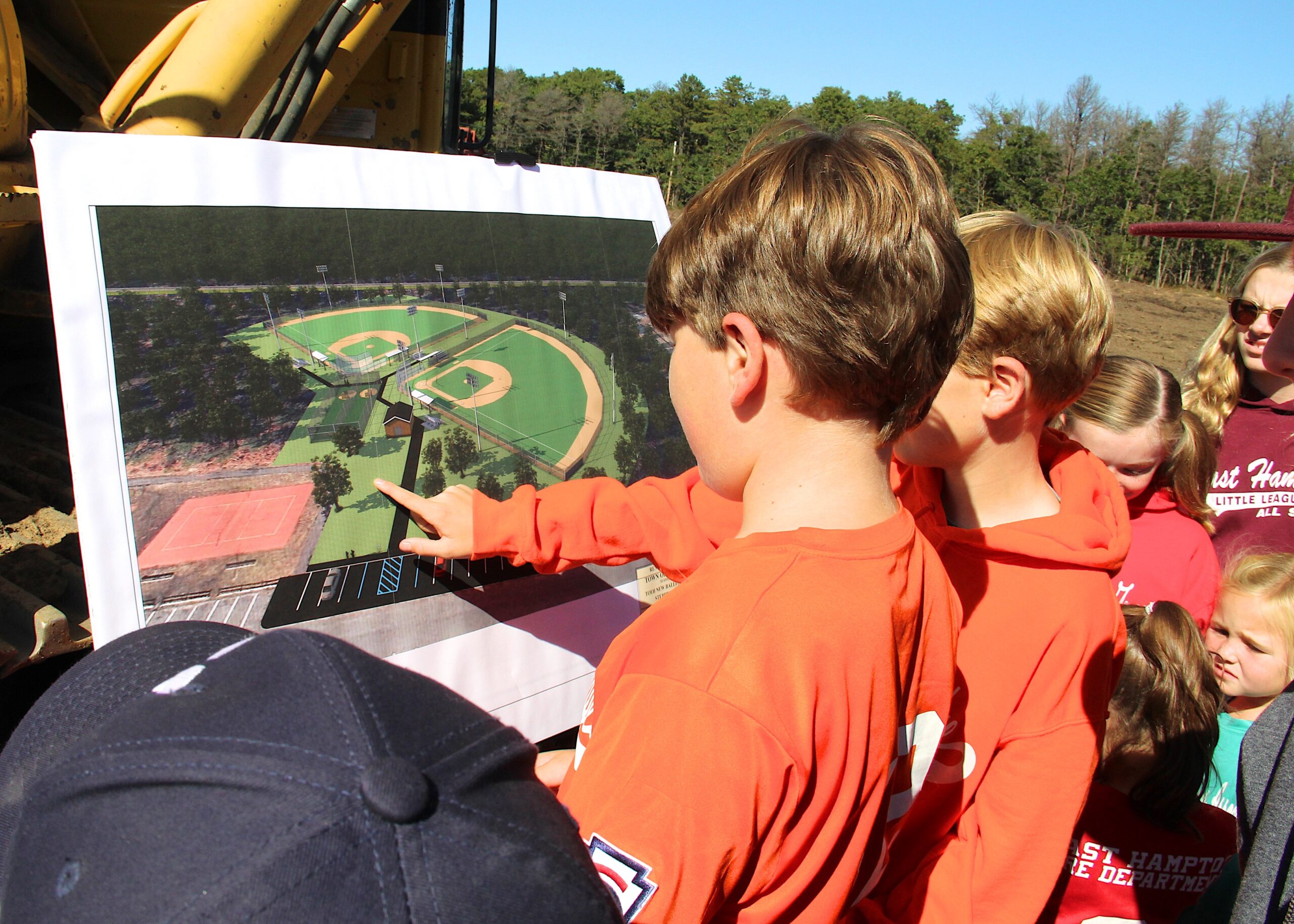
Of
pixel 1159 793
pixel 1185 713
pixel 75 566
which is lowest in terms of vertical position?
pixel 1159 793

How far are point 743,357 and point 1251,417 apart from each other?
7.28ft

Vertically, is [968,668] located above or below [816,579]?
below

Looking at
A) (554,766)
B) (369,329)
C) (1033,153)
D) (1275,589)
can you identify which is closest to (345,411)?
(369,329)

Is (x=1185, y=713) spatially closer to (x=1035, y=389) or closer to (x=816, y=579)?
(x=1035, y=389)

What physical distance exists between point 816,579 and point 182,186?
1117mm

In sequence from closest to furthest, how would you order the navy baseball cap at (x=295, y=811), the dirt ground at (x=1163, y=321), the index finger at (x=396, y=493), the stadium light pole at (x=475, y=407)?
the navy baseball cap at (x=295, y=811)
the index finger at (x=396, y=493)
the stadium light pole at (x=475, y=407)
the dirt ground at (x=1163, y=321)

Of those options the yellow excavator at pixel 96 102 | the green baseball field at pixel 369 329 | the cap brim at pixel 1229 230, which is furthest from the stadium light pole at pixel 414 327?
the cap brim at pixel 1229 230

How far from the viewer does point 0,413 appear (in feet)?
8.23

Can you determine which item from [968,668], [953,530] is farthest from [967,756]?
[953,530]

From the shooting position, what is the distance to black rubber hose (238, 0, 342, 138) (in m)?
1.88

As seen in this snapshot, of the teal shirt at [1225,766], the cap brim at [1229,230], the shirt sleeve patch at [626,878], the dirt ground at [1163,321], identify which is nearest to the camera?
the shirt sleeve patch at [626,878]

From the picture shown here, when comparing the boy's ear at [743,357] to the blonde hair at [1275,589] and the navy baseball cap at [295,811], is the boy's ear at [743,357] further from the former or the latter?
the blonde hair at [1275,589]

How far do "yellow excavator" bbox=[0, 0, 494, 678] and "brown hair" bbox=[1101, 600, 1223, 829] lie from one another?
1.74 m

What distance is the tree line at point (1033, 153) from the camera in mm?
18828
